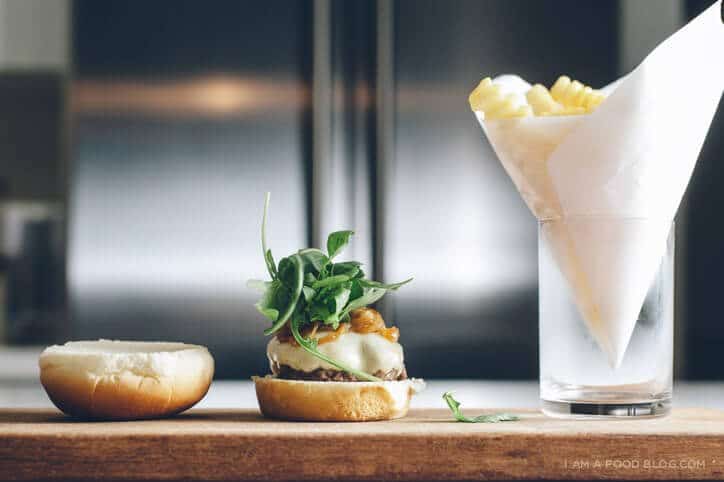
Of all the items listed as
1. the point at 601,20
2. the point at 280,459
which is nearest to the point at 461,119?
the point at 601,20

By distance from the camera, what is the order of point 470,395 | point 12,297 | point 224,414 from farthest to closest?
point 12,297 → point 470,395 → point 224,414

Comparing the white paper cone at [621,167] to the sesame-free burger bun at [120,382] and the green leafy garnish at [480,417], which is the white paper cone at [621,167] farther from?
the sesame-free burger bun at [120,382]

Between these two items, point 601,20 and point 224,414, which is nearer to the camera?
point 224,414

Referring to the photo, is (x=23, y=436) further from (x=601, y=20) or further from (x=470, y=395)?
(x=601, y=20)

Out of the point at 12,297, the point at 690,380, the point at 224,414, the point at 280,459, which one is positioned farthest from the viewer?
the point at 12,297

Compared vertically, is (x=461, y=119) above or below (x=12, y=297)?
above

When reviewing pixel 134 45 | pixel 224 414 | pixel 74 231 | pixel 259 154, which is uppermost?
pixel 134 45

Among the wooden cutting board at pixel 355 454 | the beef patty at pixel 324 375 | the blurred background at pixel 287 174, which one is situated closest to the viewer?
the wooden cutting board at pixel 355 454

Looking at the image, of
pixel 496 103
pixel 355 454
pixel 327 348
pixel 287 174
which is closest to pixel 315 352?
pixel 327 348

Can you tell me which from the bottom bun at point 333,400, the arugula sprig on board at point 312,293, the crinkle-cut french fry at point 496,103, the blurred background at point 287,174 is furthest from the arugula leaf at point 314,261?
the blurred background at point 287,174
